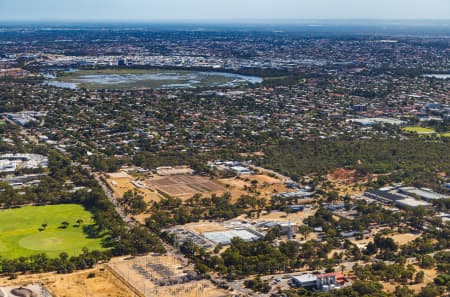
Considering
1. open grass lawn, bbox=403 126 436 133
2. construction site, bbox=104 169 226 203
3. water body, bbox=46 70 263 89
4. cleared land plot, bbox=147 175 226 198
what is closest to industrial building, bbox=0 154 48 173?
construction site, bbox=104 169 226 203

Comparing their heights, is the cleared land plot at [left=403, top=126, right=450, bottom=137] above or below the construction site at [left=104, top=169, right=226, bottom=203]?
above

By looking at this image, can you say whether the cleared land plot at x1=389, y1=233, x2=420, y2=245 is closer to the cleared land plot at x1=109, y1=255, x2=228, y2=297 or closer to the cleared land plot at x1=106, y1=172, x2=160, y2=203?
the cleared land plot at x1=109, y1=255, x2=228, y2=297

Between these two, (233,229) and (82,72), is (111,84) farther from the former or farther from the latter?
(233,229)

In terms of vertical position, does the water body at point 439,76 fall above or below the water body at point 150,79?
above

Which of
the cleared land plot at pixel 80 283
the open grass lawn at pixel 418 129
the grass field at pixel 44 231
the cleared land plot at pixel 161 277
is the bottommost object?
the grass field at pixel 44 231

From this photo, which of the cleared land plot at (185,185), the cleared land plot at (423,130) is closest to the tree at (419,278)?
the cleared land plot at (185,185)

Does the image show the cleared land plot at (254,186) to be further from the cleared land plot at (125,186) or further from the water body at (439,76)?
the water body at (439,76)

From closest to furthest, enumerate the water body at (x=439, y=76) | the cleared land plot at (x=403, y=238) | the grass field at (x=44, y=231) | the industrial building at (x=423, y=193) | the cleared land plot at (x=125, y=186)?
the grass field at (x=44, y=231), the cleared land plot at (x=403, y=238), the industrial building at (x=423, y=193), the cleared land plot at (x=125, y=186), the water body at (x=439, y=76)

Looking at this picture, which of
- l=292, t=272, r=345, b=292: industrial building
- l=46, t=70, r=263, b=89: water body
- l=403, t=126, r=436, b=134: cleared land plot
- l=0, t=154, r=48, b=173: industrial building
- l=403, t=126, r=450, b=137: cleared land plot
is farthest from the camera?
l=46, t=70, r=263, b=89: water body
